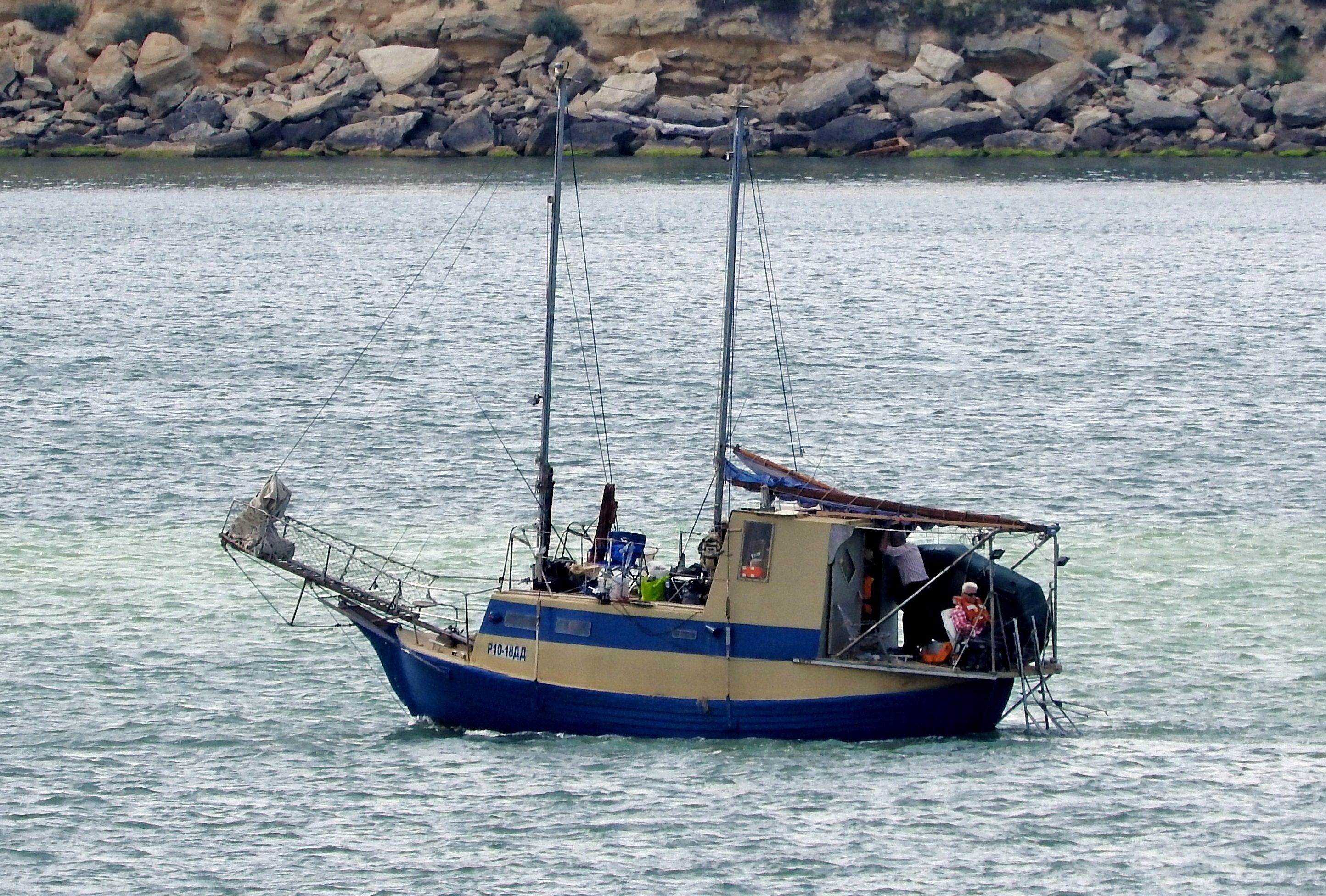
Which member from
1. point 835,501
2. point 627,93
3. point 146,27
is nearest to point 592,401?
point 835,501

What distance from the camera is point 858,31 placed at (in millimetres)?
151375

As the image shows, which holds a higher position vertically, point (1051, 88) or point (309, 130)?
point (1051, 88)

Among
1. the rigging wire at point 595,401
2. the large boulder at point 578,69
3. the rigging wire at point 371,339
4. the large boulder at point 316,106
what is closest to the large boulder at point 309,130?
the large boulder at point 316,106

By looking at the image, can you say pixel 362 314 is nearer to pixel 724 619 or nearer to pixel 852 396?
pixel 852 396

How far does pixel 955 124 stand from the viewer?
14575 centimetres

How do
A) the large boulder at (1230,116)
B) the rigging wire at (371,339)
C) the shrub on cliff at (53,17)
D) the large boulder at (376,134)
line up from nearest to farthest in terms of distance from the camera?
the rigging wire at (371,339)
the large boulder at (1230,116)
the large boulder at (376,134)
the shrub on cliff at (53,17)

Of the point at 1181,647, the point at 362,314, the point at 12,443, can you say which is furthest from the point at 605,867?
the point at 362,314

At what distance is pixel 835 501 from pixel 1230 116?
122 meters

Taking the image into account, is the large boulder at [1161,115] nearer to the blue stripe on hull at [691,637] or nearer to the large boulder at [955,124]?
the large boulder at [955,124]

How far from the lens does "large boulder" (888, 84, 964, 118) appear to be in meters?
146

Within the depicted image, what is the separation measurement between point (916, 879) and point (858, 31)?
128921 mm

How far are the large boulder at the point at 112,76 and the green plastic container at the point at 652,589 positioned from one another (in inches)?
5098

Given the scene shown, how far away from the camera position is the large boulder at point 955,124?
476ft

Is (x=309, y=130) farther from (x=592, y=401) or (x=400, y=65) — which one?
(x=592, y=401)
